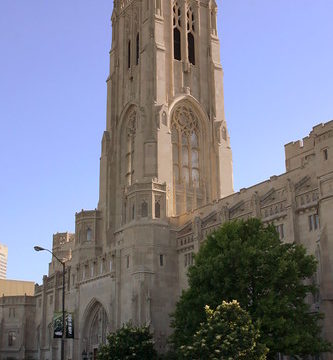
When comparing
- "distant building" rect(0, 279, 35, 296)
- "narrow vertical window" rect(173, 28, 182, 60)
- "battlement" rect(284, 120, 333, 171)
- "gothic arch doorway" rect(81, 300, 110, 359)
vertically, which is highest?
"narrow vertical window" rect(173, 28, 182, 60)

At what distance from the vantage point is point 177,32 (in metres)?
80.9

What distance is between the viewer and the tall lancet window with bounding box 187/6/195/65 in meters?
80.8

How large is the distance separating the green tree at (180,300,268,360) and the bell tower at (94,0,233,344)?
930 inches

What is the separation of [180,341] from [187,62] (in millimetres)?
44630

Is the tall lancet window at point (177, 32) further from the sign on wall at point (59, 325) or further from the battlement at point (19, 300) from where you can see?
the sign on wall at point (59, 325)

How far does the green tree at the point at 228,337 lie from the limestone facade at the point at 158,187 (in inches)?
466

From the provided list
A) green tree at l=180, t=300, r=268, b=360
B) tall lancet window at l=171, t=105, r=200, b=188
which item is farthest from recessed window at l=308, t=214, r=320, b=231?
tall lancet window at l=171, t=105, r=200, b=188

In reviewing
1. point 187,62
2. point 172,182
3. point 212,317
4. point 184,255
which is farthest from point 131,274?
point 187,62

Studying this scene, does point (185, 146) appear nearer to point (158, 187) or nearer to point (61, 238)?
point (158, 187)

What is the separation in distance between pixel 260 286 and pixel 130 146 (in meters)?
41.7

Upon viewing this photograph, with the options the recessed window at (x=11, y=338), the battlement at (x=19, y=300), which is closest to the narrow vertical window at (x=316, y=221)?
the battlement at (x=19, y=300)

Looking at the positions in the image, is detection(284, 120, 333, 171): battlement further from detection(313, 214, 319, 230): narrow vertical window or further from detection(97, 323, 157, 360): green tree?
detection(97, 323, 157, 360): green tree

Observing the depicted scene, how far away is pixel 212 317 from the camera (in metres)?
37.6

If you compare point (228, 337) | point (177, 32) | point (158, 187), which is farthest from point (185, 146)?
point (228, 337)
